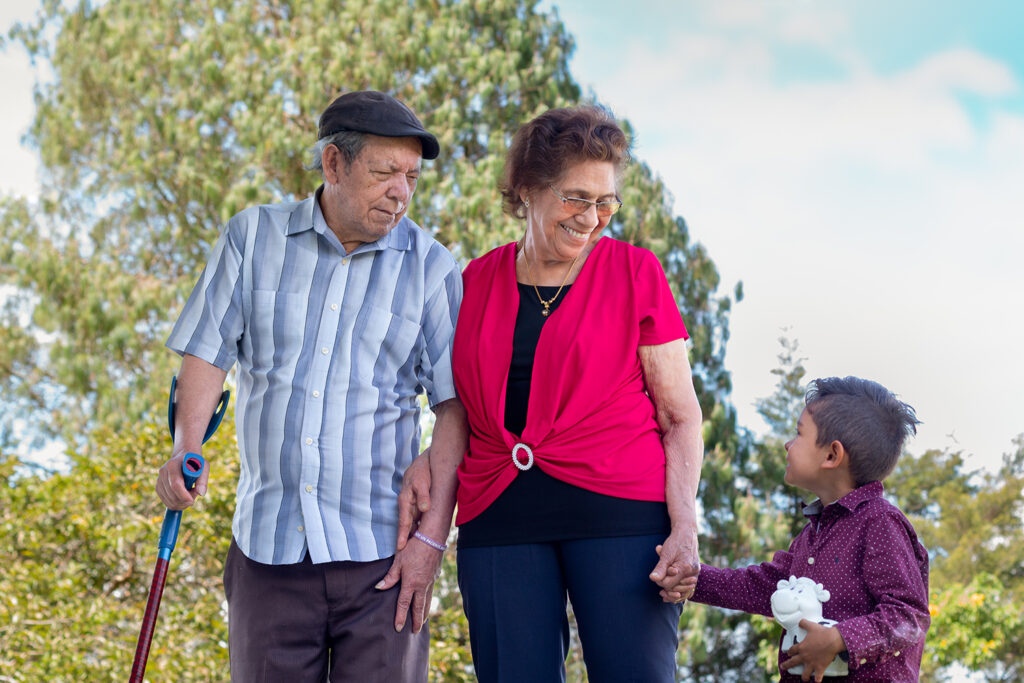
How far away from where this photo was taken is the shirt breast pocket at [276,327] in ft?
6.72

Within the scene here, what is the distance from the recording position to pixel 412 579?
2.01 m

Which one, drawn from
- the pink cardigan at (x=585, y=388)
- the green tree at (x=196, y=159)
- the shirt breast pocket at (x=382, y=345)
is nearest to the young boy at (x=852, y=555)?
the pink cardigan at (x=585, y=388)

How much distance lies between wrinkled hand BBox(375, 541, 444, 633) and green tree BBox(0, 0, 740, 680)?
359cm

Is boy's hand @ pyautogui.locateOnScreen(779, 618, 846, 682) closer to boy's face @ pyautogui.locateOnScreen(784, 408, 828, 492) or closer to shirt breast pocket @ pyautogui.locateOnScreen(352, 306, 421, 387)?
boy's face @ pyautogui.locateOnScreen(784, 408, 828, 492)

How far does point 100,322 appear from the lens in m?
8.25

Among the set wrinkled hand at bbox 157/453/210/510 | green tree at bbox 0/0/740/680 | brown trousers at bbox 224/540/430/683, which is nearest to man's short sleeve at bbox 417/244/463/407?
brown trousers at bbox 224/540/430/683

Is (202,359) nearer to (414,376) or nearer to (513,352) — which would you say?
(414,376)

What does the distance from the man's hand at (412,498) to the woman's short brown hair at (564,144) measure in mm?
622

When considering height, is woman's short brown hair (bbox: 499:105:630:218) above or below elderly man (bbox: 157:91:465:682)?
above

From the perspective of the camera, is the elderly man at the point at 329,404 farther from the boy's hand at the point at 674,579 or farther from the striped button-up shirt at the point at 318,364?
the boy's hand at the point at 674,579

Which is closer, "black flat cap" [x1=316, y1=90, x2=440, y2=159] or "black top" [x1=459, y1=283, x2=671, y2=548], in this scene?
"black top" [x1=459, y1=283, x2=671, y2=548]

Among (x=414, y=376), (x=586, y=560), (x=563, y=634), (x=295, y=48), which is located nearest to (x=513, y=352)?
(x=414, y=376)

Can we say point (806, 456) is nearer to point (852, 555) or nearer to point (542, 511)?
point (852, 555)

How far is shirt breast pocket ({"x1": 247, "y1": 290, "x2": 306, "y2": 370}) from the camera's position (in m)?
2.05
